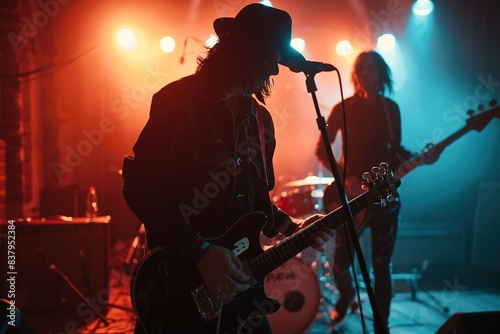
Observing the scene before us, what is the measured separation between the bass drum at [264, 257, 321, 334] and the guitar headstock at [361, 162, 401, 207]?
Result: 1900 mm

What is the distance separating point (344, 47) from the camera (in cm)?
713

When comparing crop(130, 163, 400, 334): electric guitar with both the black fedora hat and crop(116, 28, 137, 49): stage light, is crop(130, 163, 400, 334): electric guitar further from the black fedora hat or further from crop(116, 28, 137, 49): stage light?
crop(116, 28, 137, 49): stage light

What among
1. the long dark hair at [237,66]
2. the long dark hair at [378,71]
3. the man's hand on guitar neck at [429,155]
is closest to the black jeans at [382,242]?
the man's hand on guitar neck at [429,155]

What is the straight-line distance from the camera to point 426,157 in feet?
11.4

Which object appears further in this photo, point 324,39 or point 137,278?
point 324,39

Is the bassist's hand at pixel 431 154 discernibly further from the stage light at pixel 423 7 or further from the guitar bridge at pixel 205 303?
the stage light at pixel 423 7

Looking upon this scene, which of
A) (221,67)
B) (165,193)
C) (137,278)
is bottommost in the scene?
(137,278)

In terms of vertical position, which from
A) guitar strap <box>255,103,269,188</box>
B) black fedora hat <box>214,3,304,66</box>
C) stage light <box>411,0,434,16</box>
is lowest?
guitar strap <box>255,103,269,188</box>

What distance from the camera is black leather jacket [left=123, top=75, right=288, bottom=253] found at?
1712 mm

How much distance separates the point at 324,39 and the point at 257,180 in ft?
20.8

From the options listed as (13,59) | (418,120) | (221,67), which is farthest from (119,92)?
(221,67)

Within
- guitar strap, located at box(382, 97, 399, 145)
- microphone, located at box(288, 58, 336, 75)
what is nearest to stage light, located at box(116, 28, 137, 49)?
guitar strap, located at box(382, 97, 399, 145)

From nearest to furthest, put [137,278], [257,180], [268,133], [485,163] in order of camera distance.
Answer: [137,278] → [257,180] → [268,133] → [485,163]

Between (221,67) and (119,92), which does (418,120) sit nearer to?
(119,92)
